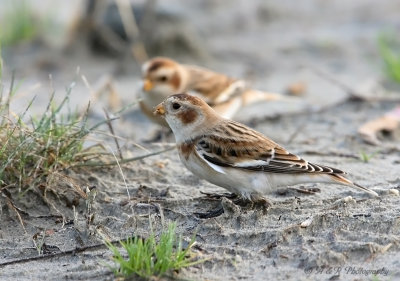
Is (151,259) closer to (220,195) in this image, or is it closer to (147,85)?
(220,195)

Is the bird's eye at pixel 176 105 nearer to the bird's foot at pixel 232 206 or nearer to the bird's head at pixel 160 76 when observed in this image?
the bird's foot at pixel 232 206

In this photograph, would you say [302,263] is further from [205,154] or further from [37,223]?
[37,223]

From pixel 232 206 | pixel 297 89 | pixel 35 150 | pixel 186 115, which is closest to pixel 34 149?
pixel 35 150

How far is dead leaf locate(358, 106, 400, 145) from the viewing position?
A: 22.6 ft

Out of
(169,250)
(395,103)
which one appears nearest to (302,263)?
(169,250)

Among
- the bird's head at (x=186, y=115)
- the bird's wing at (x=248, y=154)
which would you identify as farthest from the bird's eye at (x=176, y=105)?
the bird's wing at (x=248, y=154)

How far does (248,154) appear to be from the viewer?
5141 millimetres

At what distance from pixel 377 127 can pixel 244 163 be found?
7.85 feet

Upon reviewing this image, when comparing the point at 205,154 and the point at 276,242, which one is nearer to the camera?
the point at 276,242

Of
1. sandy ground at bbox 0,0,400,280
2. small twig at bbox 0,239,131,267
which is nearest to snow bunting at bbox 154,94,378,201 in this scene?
sandy ground at bbox 0,0,400,280

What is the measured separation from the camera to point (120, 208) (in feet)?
17.0

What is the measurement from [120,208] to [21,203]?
63cm

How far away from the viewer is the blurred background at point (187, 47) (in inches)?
381

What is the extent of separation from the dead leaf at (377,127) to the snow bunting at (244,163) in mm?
1787
